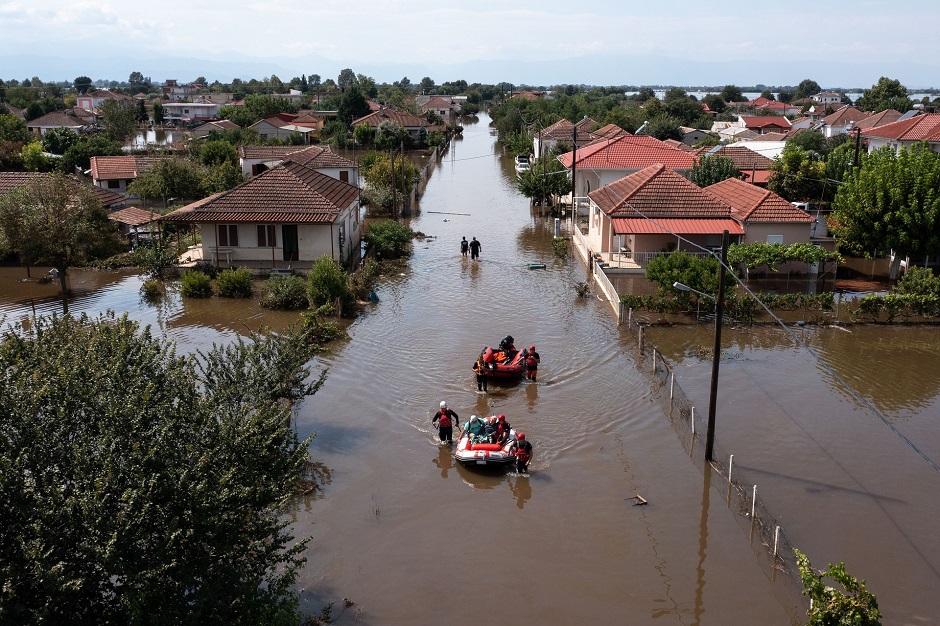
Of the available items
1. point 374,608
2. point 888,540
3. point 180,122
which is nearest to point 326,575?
point 374,608

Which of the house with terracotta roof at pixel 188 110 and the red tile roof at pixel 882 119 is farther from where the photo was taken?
the house with terracotta roof at pixel 188 110

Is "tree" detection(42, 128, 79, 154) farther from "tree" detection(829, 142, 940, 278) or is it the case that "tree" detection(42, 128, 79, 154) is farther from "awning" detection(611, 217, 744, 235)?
"tree" detection(829, 142, 940, 278)

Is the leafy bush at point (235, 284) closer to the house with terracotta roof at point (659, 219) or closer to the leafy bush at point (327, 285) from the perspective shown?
the leafy bush at point (327, 285)

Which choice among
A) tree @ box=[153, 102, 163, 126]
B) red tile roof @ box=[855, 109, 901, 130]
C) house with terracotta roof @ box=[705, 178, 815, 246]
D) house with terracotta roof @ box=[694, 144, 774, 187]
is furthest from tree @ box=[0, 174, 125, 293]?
tree @ box=[153, 102, 163, 126]

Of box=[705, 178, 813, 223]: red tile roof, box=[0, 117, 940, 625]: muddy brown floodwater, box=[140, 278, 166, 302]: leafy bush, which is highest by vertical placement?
box=[705, 178, 813, 223]: red tile roof

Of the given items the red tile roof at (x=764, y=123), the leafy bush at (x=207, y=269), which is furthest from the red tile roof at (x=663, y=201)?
the red tile roof at (x=764, y=123)

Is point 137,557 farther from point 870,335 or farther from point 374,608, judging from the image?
point 870,335
